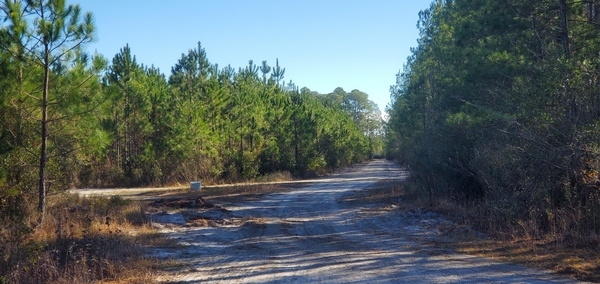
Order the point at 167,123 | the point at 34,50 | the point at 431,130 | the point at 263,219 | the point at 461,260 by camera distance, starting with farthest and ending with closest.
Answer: the point at 167,123 < the point at 431,130 < the point at 263,219 < the point at 34,50 < the point at 461,260

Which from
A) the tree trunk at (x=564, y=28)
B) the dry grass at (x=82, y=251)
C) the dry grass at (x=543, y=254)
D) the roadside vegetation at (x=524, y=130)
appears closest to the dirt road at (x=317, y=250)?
the dry grass at (x=543, y=254)

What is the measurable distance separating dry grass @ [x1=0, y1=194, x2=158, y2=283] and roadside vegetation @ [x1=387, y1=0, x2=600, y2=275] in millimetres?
7797

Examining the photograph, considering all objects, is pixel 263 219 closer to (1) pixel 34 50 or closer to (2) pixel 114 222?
(2) pixel 114 222

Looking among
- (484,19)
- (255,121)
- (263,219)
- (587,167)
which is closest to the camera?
(587,167)

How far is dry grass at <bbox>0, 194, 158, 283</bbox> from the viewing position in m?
8.70

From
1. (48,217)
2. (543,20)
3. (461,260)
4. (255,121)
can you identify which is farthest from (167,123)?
(461,260)

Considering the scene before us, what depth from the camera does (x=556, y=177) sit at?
40.4 ft

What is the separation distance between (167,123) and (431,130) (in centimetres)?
2288

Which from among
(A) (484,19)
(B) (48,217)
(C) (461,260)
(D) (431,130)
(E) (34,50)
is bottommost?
(C) (461,260)

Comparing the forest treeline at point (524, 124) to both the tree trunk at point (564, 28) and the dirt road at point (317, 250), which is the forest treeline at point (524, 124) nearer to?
the tree trunk at point (564, 28)

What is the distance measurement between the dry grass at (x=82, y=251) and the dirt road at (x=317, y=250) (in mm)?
717

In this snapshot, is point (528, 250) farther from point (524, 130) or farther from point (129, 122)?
point (129, 122)

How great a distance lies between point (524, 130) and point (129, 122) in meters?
33.6

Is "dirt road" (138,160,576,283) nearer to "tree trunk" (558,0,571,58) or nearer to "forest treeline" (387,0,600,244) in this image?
"forest treeline" (387,0,600,244)
